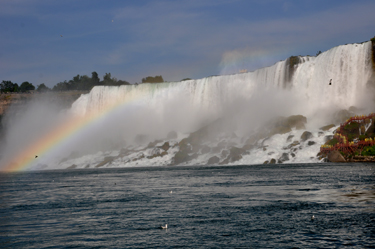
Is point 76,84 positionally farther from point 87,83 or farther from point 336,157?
point 336,157

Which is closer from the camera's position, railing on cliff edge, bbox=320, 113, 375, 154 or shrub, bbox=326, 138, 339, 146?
railing on cliff edge, bbox=320, 113, 375, 154

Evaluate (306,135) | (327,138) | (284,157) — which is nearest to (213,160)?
(284,157)

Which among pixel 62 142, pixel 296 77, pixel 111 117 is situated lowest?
pixel 62 142

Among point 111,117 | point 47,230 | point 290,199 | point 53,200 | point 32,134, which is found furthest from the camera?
point 32,134

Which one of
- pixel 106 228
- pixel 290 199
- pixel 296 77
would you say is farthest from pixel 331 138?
pixel 106 228

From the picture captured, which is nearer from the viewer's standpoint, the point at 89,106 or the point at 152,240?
the point at 152,240

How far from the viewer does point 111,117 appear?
93.6m

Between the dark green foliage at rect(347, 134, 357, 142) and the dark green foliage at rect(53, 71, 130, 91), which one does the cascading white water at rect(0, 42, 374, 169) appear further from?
the dark green foliage at rect(53, 71, 130, 91)

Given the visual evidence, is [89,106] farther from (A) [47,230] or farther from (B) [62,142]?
(A) [47,230]

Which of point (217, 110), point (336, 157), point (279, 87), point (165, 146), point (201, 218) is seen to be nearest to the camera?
point (201, 218)

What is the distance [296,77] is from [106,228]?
2443 inches

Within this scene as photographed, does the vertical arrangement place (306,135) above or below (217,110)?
below

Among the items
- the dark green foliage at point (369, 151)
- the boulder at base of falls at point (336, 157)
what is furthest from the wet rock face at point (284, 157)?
the dark green foliage at point (369, 151)

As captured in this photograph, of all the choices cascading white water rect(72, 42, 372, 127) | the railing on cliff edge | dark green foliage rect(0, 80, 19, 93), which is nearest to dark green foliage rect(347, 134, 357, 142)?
the railing on cliff edge
